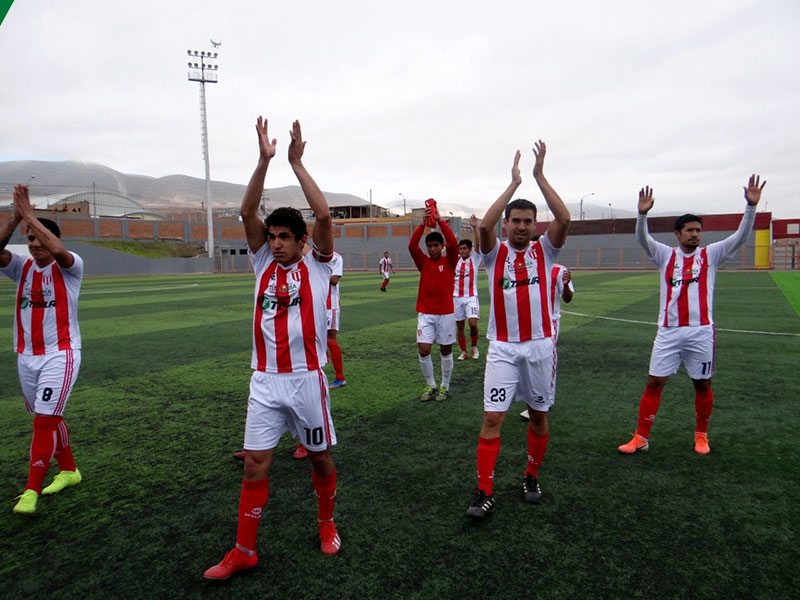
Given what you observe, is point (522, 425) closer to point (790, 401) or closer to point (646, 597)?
point (646, 597)

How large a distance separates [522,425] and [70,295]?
459cm

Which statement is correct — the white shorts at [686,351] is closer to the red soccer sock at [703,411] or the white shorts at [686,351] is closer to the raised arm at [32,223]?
the red soccer sock at [703,411]

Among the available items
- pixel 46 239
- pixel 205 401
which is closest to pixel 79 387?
pixel 205 401

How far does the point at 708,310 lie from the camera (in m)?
4.82

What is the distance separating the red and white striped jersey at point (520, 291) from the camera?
387cm

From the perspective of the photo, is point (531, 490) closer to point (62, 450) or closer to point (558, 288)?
point (558, 288)

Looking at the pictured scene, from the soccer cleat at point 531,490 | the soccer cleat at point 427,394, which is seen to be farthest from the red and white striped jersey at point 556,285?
the soccer cleat at point 531,490

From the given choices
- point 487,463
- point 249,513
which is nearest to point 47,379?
point 249,513

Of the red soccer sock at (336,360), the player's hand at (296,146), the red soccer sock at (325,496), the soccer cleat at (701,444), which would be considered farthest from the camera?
the red soccer sock at (336,360)

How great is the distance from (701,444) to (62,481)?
5.67 metres

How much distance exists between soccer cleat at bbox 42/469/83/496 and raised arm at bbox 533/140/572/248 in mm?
4390

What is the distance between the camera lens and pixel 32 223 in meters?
3.70

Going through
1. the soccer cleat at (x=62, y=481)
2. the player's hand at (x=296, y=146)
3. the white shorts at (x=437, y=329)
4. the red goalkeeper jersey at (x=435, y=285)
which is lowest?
the soccer cleat at (x=62, y=481)

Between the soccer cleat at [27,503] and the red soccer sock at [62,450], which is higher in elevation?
the red soccer sock at [62,450]
